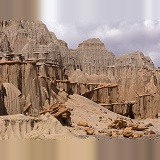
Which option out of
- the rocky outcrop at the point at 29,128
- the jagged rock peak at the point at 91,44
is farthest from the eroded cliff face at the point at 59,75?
the rocky outcrop at the point at 29,128

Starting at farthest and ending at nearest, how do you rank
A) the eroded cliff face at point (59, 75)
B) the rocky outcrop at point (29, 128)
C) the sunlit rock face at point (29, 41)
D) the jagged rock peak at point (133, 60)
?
the jagged rock peak at point (133, 60)
the sunlit rock face at point (29, 41)
the eroded cliff face at point (59, 75)
the rocky outcrop at point (29, 128)

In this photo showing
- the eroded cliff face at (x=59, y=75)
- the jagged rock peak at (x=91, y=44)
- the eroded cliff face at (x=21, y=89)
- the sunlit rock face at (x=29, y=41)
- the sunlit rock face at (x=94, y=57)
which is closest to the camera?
the eroded cliff face at (x=21, y=89)

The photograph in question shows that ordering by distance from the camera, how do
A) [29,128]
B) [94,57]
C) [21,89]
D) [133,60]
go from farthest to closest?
[133,60]
[94,57]
[21,89]
[29,128]

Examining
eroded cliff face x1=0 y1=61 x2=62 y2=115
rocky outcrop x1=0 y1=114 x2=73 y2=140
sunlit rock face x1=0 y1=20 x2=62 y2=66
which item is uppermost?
sunlit rock face x1=0 y1=20 x2=62 y2=66

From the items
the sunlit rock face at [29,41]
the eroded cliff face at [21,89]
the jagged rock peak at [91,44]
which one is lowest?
the eroded cliff face at [21,89]

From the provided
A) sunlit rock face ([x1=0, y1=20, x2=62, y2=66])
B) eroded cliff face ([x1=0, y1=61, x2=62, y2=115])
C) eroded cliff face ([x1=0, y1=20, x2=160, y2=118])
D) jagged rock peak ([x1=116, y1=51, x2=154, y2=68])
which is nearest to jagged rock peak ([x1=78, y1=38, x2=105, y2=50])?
eroded cliff face ([x1=0, y1=20, x2=160, y2=118])

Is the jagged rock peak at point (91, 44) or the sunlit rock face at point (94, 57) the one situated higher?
the jagged rock peak at point (91, 44)

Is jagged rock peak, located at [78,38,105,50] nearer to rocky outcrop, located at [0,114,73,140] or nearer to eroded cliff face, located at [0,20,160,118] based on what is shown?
eroded cliff face, located at [0,20,160,118]

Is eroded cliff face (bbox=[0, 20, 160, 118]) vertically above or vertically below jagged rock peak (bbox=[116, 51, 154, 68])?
below

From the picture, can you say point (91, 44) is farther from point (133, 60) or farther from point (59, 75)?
point (59, 75)

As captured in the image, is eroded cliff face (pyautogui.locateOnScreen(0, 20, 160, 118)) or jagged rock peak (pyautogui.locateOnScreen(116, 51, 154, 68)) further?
jagged rock peak (pyautogui.locateOnScreen(116, 51, 154, 68))

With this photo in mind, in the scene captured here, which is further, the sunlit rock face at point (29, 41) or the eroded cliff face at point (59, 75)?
the sunlit rock face at point (29, 41)

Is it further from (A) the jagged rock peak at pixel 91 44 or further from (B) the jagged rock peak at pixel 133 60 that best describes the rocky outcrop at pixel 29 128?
(B) the jagged rock peak at pixel 133 60

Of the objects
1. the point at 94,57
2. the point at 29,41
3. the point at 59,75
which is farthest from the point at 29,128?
the point at 94,57
